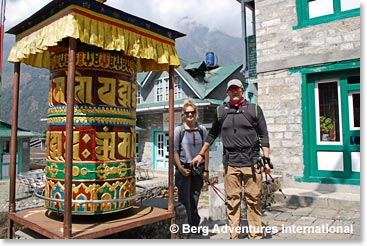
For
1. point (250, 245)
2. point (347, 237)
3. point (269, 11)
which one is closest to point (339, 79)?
point (269, 11)

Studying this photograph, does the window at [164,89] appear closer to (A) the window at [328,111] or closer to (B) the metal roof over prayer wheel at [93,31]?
(A) the window at [328,111]

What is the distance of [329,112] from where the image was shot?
614 centimetres

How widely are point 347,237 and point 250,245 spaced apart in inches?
54.4

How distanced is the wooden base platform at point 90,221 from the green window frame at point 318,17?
4.89 metres

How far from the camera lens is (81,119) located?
3166 mm

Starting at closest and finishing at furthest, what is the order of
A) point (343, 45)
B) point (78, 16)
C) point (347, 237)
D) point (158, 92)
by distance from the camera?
1. point (78, 16)
2. point (347, 237)
3. point (343, 45)
4. point (158, 92)

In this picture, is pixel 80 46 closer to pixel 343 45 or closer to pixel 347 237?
pixel 347 237

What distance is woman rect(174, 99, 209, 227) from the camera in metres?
3.83

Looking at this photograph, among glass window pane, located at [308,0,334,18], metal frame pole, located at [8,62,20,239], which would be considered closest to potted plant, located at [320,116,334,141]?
glass window pane, located at [308,0,334,18]

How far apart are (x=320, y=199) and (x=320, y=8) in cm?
376

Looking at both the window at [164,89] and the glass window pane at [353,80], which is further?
the window at [164,89]

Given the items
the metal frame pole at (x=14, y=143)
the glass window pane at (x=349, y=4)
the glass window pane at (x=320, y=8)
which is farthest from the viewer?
the glass window pane at (x=320, y=8)

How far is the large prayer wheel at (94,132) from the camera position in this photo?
3162 mm

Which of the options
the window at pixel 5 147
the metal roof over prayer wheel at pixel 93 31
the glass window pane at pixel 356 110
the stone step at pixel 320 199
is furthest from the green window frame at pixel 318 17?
the window at pixel 5 147
